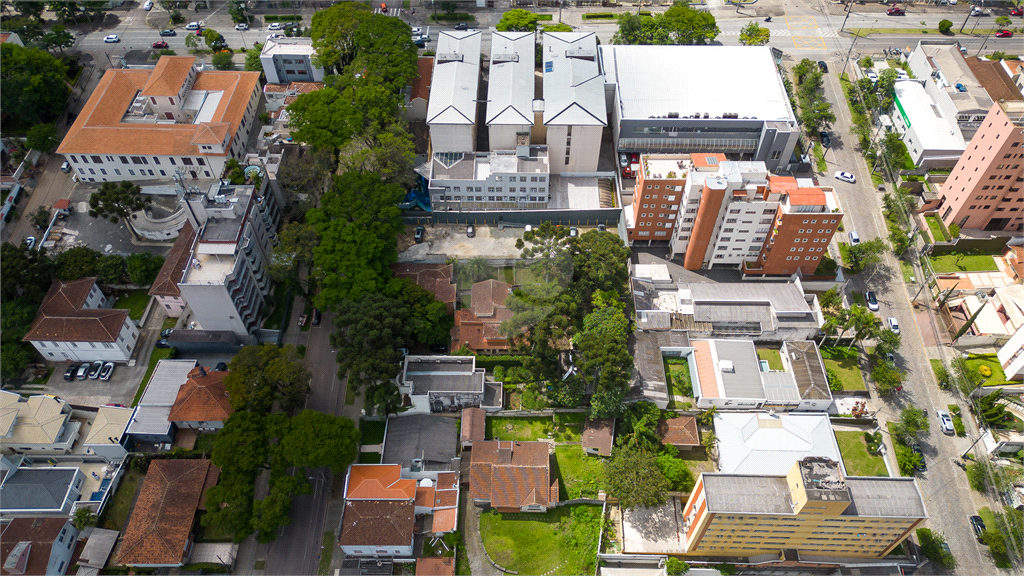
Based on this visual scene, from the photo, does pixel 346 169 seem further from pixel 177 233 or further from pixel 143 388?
pixel 143 388

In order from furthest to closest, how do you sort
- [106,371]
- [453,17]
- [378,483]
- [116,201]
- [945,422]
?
[453,17] < [116,201] < [106,371] < [945,422] < [378,483]

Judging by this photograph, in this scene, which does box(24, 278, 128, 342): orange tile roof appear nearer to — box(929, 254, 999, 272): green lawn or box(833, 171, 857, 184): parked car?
box(833, 171, 857, 184): parked car

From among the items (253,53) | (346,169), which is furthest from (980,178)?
(253,53)

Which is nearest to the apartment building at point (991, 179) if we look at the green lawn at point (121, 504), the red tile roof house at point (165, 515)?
the red tile roof house at point (165, 515)

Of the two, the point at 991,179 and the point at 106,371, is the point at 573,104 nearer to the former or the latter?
the point at 991,179

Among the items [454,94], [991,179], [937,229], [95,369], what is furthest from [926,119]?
[95,369]

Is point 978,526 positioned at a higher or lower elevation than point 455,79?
lower

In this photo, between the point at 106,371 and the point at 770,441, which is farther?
the point at 106,371

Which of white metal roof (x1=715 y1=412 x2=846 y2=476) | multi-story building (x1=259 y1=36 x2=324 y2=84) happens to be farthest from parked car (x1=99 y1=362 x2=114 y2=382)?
white metal roof (x1=715 y1=412 x2=846 y2=476)
